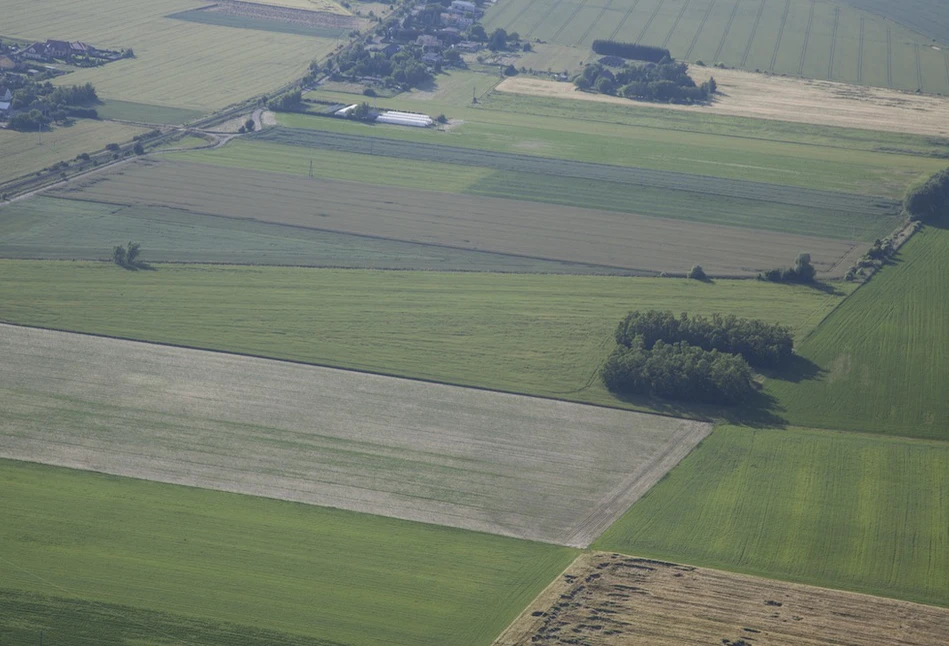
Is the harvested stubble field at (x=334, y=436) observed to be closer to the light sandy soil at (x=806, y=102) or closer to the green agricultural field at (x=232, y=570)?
the green agricultural field at (x=232, y=570)

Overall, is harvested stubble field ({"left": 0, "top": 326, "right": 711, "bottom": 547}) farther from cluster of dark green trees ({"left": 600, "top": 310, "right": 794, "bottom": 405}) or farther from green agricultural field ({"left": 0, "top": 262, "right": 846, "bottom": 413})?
cluster of dark green trees ({"left": 600, "top": 310, "right": 794, "bottom": 405})

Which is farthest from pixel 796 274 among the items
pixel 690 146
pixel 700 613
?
pixel 700 613

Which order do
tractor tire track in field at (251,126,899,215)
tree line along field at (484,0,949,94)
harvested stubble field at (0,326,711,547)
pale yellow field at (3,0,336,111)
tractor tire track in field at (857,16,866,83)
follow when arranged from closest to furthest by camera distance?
1. harvested stubble field at (0,326,711,547)
2. tractor tire track in field at (251,126,899,215)
3. pale yellow field at (3,0,336,111)
4. tractor tire track in field at (857,16,866,83)
5. tree line along field at (484,0,949,94)

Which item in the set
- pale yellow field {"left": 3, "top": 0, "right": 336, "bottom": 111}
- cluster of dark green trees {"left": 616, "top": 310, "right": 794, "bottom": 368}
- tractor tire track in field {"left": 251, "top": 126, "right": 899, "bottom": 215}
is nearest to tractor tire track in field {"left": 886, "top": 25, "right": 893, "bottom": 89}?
tractor tire track in field {"left": 251, "top": 126, "right": 899, "bottom": 215}

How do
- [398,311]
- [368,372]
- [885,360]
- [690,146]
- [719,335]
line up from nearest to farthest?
[368,372] → [719,335] → [885,360] → [398,311] → [690,146]

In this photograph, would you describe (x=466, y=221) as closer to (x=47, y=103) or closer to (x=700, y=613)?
(x=47, y=103)

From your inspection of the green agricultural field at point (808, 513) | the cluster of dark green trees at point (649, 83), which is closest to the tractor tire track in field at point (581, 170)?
the cluster of dark green trees at point (649, 83)
